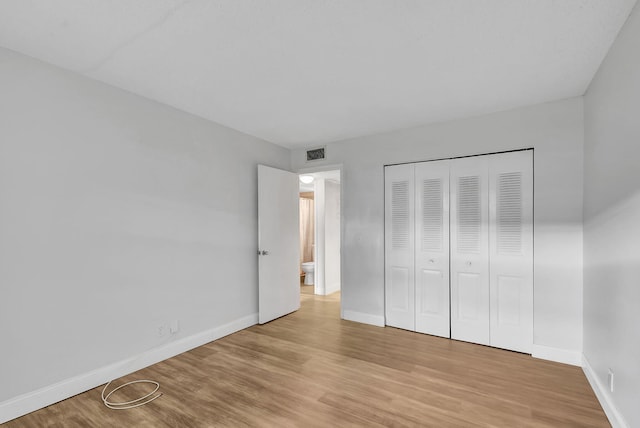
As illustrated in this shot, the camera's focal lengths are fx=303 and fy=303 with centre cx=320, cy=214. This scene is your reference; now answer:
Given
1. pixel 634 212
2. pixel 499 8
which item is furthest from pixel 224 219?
pixel 634 212

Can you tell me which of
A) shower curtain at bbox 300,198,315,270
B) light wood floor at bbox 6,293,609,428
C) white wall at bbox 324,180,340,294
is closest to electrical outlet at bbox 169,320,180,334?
light wood floor at bbox 6,293,609,428

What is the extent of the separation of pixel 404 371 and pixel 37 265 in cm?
298

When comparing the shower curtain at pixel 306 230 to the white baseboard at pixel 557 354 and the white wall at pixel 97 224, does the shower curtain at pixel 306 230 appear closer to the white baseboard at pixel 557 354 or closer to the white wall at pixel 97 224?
the white wall at pixel 97 224

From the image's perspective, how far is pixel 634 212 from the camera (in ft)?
5.49

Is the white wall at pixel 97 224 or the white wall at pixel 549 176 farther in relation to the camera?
the white wall at pixel 549 176

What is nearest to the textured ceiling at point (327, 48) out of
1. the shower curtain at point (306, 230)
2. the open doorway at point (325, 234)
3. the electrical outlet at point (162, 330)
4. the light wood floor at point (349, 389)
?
the electrical outlet at point (162, 330)

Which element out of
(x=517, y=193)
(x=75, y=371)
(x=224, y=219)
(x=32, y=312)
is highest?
(x=517, y=193)

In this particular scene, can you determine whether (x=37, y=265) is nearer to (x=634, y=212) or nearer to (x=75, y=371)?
(x=75, y=371)

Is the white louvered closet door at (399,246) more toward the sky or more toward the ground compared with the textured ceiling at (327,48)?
more toward the ground

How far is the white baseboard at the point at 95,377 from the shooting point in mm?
2035

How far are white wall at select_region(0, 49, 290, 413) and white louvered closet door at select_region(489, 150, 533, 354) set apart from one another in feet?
9.75

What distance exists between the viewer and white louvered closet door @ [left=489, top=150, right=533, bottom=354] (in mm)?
3008

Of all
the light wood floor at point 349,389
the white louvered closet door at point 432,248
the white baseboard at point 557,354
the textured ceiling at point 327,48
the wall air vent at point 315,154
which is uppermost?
the textured ceiling at point 327,48

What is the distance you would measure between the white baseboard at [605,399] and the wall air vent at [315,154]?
3.57 m
